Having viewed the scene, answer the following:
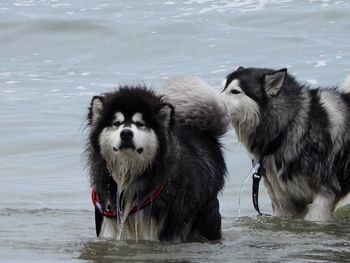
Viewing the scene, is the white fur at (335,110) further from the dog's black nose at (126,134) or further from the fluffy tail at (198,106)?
the dog's black nose at (126,134)

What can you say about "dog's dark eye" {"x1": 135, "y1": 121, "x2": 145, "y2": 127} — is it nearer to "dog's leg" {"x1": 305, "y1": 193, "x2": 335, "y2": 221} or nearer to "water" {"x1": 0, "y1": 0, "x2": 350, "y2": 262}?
"water" {"x1": 0, "y1": 0, "x2": 350, "y2": 262}

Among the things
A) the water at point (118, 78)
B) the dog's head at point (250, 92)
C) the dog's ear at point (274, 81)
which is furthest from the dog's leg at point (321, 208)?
the dog's ear at point (274, 81)

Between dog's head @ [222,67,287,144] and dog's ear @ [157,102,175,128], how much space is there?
174cm

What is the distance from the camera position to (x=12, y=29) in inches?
912

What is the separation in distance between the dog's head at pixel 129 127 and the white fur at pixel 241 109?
177 cm

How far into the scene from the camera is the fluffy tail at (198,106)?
8.05m

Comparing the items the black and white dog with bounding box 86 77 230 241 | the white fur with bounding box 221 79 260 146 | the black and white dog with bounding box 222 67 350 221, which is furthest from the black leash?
the black and white dog with bounding box 86 77 230 241

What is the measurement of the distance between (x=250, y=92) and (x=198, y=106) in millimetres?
1371

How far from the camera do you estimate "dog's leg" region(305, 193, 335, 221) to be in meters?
9.38

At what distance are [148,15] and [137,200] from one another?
1737cm

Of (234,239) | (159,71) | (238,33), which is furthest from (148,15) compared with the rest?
(234,239)

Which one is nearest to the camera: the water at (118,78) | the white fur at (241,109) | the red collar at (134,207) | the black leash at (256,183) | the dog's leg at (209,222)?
the red collar at (134,207)

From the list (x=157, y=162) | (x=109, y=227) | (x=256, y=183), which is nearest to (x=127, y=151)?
→ (x=157, y=162)

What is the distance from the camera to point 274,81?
9375mm
